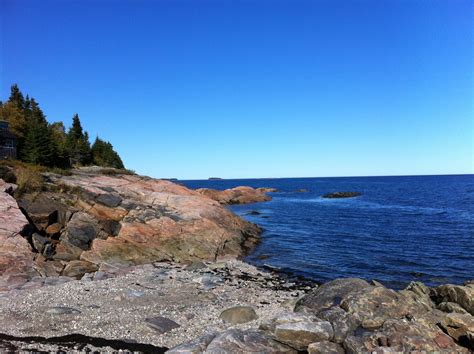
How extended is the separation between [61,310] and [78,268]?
804 cm

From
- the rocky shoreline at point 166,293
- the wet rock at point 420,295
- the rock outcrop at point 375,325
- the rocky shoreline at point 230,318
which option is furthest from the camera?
the wet rock at point 420,295

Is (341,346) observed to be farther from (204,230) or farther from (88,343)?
(204,230)

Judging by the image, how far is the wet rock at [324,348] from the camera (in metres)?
12.0

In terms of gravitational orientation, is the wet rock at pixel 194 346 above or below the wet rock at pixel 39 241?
below

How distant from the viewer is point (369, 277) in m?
25.0

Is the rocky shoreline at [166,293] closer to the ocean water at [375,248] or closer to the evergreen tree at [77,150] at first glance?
the ocean water at [375,248]

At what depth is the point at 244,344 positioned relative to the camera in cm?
1218

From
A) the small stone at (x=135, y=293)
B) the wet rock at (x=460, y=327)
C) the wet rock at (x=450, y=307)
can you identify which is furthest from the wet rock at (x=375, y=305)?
the small stone at (x=135, y=293)

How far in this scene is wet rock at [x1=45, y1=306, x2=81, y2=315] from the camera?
50.8 ft

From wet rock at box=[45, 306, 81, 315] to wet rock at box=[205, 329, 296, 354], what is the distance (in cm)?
719

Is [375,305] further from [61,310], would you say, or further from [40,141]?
[40,141]

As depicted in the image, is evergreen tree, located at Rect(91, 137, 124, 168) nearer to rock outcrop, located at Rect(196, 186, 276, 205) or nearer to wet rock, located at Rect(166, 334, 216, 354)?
rock outcrop, located at Rect(196, 186, 276, 205)

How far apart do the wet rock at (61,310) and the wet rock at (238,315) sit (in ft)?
21.2

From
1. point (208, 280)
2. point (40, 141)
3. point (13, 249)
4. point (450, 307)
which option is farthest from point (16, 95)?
point (450, 307)
